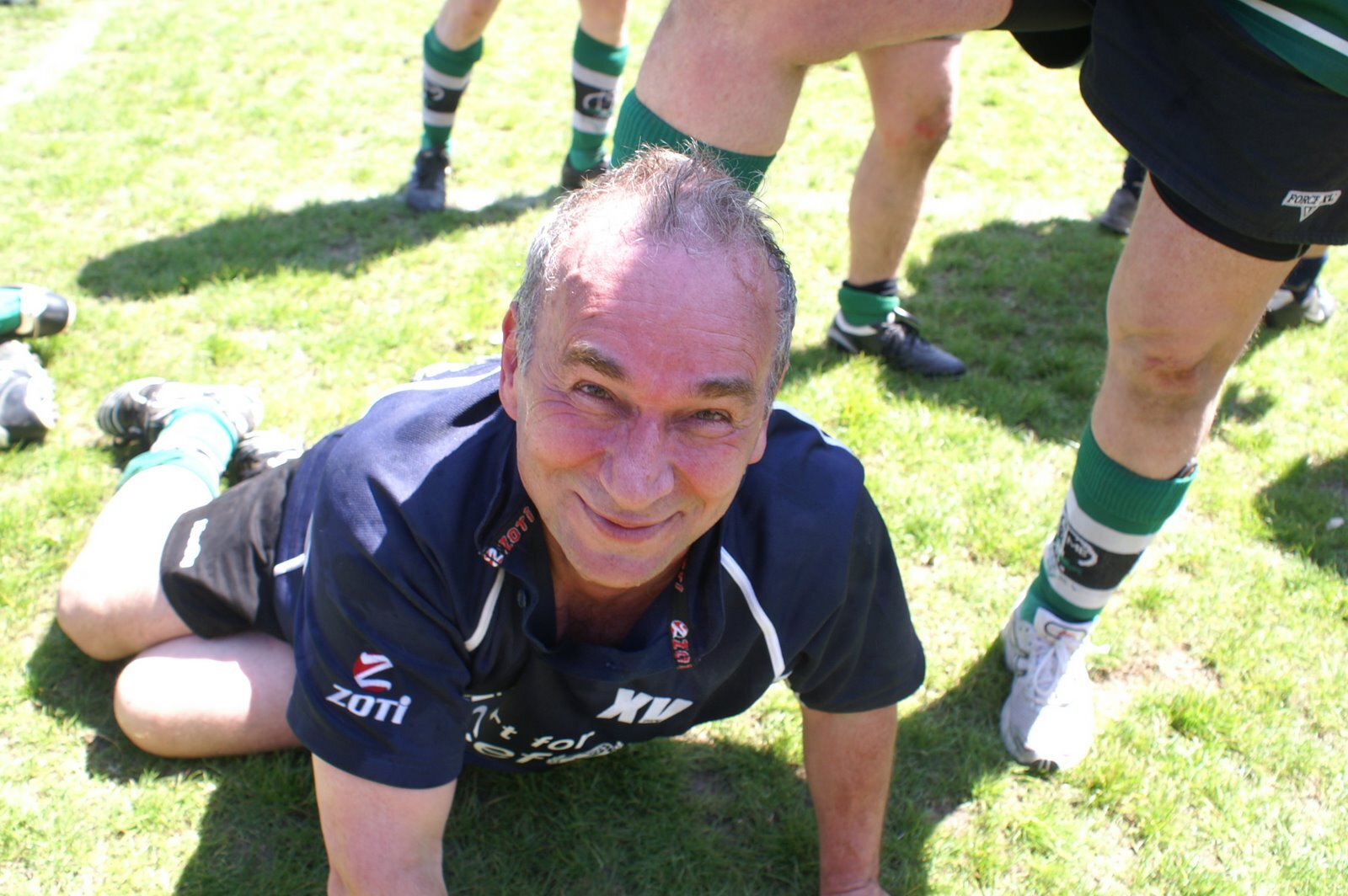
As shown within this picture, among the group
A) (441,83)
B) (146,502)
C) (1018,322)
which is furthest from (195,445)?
(1018,322)

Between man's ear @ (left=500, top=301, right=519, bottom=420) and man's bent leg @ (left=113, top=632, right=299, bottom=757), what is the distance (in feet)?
3.67

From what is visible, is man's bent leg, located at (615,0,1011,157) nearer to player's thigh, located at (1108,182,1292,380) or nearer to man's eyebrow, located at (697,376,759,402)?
player's thigh, located at (1108,182,1292,380)

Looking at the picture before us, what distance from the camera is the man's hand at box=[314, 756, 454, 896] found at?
1.77 m

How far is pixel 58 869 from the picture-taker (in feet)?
7.62

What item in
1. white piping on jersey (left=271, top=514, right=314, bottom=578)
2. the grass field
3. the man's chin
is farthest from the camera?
the grass field

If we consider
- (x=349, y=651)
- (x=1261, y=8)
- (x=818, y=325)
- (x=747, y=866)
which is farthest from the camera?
(x=818, y=325)

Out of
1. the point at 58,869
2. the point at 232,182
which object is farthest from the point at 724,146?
the point at 232,182

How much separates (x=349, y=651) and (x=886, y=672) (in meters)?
0.98

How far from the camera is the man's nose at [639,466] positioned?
158cm

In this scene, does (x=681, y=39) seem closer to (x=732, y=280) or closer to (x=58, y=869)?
(x=732, y=280)

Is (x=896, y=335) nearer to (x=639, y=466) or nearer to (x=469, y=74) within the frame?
(x=469, y=74)

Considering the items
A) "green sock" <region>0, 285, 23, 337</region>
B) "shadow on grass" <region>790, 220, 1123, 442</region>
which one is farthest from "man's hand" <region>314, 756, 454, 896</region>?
"green sock" <region>0, 285, 23, 337</region>

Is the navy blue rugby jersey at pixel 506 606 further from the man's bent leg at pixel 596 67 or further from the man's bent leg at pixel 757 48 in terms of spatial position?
the man's bent leg at pixel 596 67

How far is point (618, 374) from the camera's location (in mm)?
1560
